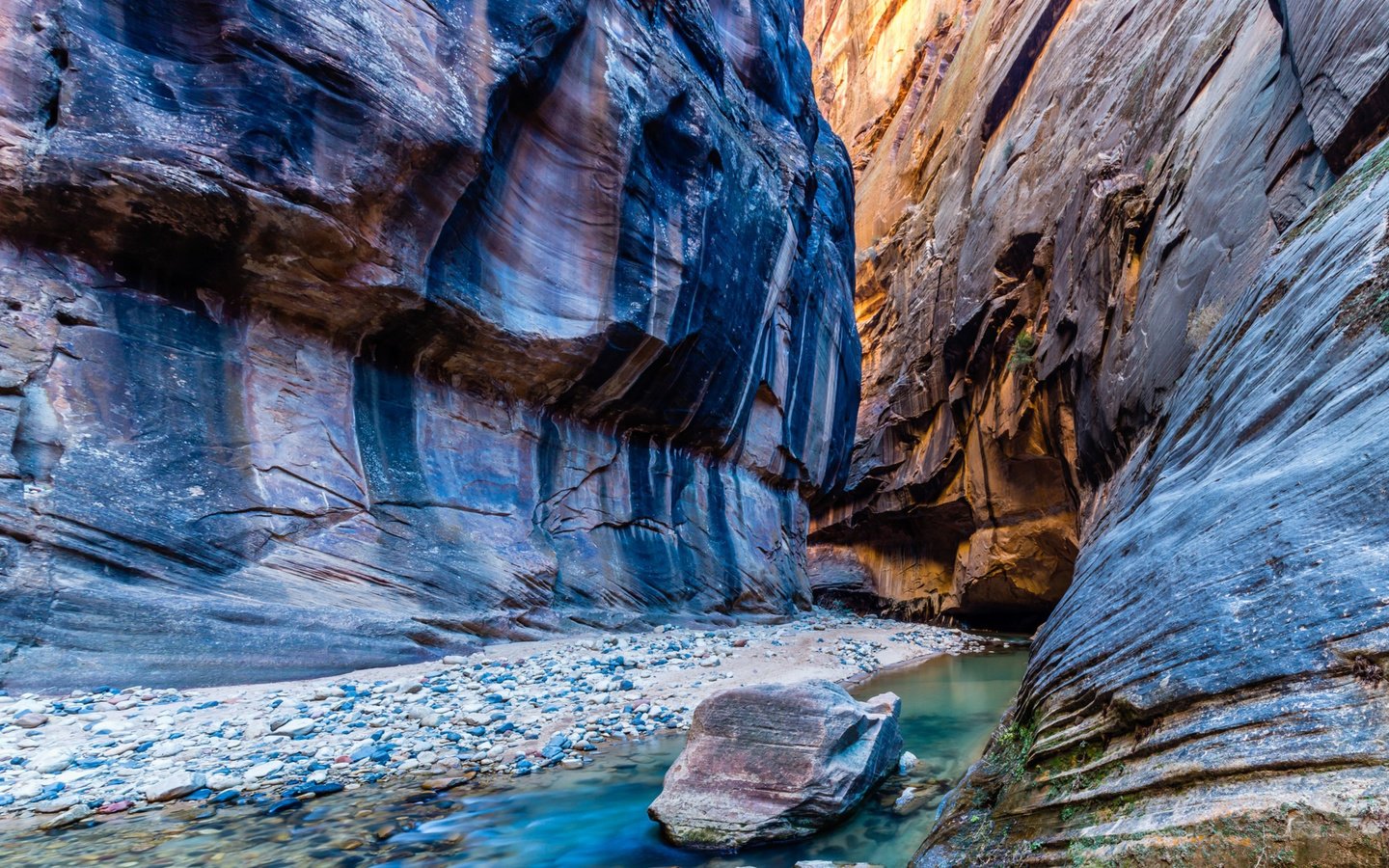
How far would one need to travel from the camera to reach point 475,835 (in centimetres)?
382

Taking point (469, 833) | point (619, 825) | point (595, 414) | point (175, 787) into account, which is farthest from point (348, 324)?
point (619, 825)

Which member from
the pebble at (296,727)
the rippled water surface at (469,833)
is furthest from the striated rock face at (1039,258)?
the pebble at (296,727)

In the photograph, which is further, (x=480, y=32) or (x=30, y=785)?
(x=480, y=32)

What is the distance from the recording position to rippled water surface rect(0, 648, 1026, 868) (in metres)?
3.42

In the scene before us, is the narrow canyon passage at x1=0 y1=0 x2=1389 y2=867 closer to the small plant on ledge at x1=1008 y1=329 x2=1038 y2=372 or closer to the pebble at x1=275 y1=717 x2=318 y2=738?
the pebble at x1=275 y1=717 x2=318 y2=738

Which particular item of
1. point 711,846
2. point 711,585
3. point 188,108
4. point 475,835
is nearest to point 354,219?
point 188,108

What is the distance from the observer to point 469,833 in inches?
151

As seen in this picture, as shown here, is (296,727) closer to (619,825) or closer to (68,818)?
(68,818)

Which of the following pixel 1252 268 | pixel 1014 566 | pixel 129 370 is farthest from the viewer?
pixel 1014 566

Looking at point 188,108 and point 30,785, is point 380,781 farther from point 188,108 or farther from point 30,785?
point 188,108

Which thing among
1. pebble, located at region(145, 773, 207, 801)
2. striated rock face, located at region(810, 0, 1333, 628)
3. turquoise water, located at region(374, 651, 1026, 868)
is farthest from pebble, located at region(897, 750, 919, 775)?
striated rock face, located at region(810, 0, 1333, 628)

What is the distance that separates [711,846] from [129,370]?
873 cm

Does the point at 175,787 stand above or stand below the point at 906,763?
above

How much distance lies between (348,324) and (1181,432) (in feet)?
35.1
